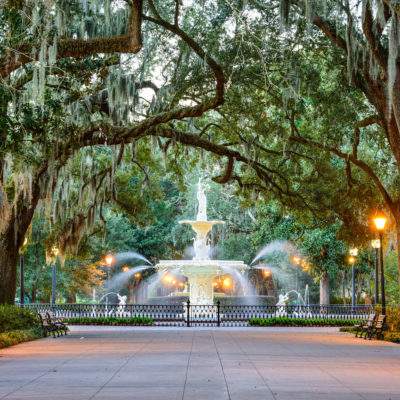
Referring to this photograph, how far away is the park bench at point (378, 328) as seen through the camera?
19203mm

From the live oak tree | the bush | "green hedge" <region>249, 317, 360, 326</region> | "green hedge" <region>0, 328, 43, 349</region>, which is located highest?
the live oak tree

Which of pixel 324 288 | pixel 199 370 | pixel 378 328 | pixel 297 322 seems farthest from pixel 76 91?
pixel 324 288

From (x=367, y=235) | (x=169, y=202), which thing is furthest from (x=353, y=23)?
(x=169, y=202)

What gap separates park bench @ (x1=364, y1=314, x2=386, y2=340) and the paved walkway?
1750 mm

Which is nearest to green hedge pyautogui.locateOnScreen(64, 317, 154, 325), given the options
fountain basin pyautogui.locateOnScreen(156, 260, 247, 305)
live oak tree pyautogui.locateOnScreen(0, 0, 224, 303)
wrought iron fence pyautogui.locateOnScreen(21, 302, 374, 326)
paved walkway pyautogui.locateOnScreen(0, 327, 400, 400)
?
wrought iron fence pyautogui.locateOnScreen(21, 302, 374, 326)

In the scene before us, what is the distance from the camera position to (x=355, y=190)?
75.9 feet

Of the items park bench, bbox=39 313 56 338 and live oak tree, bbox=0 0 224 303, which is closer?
live oak tree, bbox=0 0 224 303

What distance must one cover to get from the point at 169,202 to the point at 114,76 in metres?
36.1

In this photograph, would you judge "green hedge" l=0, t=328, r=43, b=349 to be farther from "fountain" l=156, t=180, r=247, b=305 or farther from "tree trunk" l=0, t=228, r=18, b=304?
"fountain" l=156, t=180, r=247, b=305

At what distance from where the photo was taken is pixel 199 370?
1082cm

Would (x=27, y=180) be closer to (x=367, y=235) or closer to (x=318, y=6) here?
(x=318, y=6)

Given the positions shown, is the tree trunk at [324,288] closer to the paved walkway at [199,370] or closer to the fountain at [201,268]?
the fountain at [201,268]

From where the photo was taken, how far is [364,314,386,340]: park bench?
63.0ft

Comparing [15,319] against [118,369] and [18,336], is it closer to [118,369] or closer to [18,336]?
[18,336]
